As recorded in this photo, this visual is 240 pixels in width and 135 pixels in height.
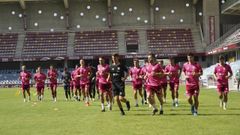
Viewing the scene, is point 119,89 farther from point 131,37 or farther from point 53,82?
point 131,37

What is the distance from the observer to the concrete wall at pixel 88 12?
7200 cm

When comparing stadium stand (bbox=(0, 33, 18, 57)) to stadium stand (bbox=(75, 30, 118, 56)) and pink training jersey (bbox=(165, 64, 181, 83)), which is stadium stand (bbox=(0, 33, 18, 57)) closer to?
stadium stand (bbox=(75, 30, 118, 56))

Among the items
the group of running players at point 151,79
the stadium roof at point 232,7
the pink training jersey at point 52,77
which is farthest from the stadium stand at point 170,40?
the group of running players at point 151,79

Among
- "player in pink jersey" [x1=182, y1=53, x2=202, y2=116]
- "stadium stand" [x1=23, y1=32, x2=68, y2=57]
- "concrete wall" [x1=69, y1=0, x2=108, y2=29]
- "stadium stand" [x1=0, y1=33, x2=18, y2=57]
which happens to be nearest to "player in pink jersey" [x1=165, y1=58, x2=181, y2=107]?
"player in pink jersey" [x1=182, y1=53, x2=202, y2=116]

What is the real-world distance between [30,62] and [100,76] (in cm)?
5415

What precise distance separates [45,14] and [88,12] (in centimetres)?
634

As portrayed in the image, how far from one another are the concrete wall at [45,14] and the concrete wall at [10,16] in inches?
52.1

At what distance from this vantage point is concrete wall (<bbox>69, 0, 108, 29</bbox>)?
7200 centimetres

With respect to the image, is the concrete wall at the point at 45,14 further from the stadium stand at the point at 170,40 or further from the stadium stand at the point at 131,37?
the stadium stand at the point at 170,40

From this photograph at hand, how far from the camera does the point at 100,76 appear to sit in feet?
65.9

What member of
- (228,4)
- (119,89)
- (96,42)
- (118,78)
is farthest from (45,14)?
(119,89)

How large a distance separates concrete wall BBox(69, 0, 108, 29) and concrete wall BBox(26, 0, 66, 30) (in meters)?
1.51

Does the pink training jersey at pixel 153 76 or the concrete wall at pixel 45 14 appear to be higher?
the concrete wall at pixel 45 14

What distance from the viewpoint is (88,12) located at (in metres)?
72.3
